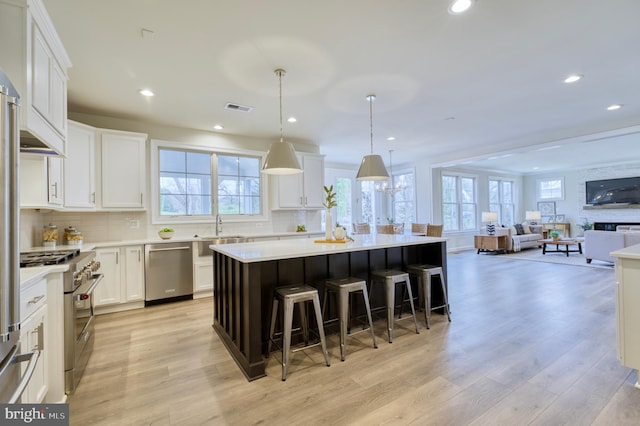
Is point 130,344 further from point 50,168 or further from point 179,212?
point 179,212

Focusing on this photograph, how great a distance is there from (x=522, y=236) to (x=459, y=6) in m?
8.66

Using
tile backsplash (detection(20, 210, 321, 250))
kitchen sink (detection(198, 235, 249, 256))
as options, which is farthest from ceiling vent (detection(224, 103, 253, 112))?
tile backsplash (detection(20, 210, 321, 250))

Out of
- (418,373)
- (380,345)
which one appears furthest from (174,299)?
(418,373)

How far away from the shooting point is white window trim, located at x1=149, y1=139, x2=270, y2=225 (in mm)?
4555

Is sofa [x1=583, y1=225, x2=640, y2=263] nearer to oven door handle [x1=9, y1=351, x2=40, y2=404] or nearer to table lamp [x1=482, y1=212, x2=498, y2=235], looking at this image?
table lamp [x1=482, y1=212, x2=498, y2=235]

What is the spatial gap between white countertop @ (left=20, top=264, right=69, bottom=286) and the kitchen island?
44.1 inches

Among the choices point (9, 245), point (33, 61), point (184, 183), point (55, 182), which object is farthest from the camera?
point (184, 183)

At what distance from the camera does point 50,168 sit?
9.93 feet

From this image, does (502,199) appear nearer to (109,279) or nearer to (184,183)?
(184,183)

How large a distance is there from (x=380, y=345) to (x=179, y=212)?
371 centimetres

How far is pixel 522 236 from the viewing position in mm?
8836

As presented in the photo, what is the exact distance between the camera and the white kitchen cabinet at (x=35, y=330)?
1.57 meters

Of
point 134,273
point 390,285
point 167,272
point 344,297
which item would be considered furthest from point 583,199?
point 134,273

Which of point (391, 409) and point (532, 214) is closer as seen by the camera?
point (391, 409)
